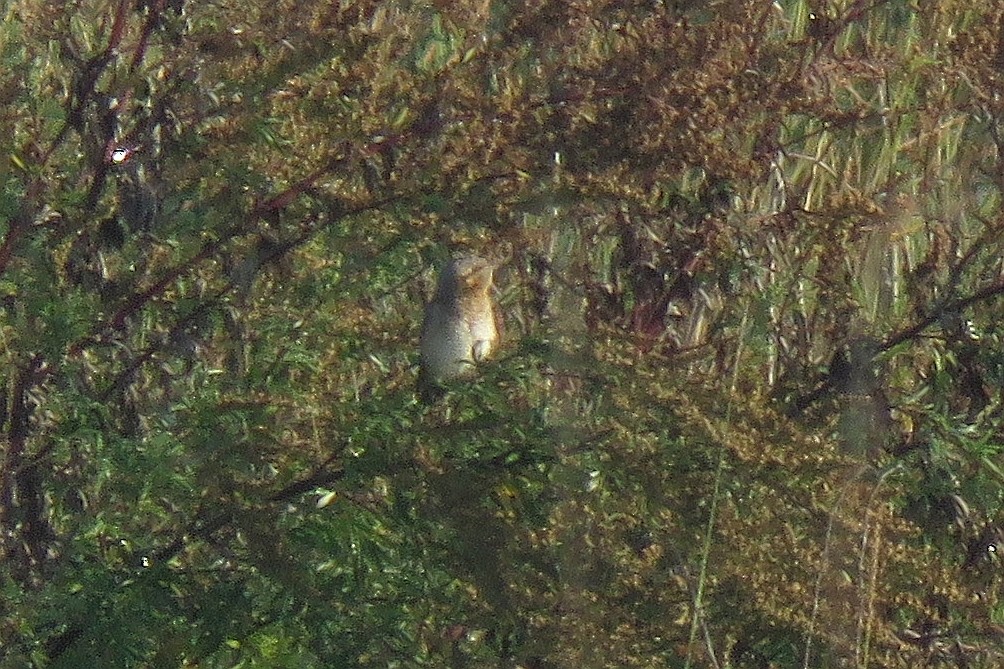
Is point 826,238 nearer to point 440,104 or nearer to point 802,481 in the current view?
point 802,481

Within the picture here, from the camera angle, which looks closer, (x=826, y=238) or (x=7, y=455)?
(x=826, y=238)


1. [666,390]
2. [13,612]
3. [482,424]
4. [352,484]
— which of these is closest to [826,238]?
Result: [666,390]

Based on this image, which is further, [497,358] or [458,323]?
[458,323]

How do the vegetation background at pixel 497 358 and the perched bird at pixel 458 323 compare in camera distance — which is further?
the perched bird at pixel 458 323

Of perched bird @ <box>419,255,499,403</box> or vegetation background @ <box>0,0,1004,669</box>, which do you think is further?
perched bird @ <box>419,255,499,403</box>
